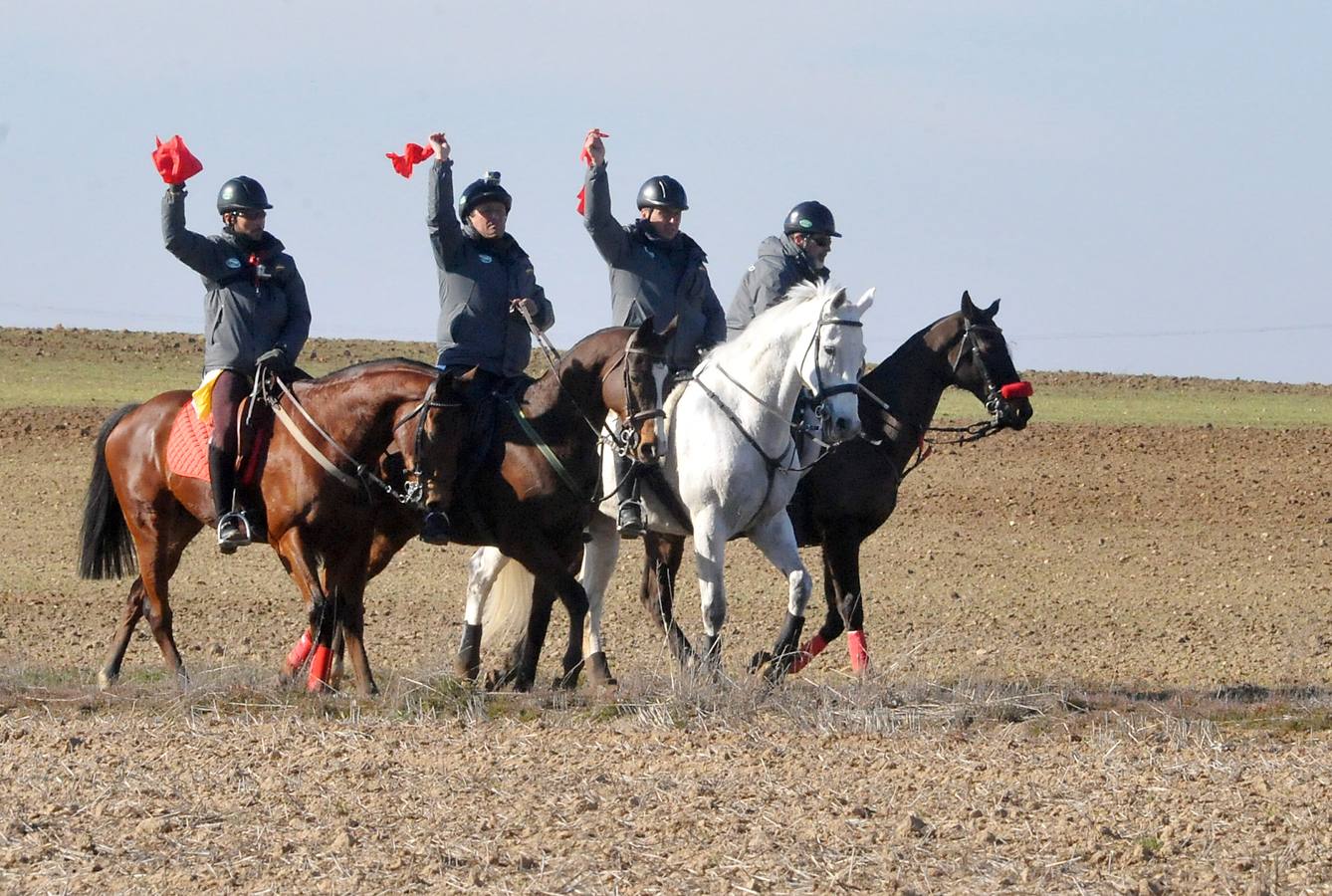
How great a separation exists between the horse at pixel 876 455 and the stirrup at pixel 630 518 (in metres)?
0.81

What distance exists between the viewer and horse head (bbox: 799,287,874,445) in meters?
9.92

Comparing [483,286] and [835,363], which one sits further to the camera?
[483,286]

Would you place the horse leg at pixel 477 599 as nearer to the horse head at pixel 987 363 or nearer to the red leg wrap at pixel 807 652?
the red leg wrap at pixel 807 652

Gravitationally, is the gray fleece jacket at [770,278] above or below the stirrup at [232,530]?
above

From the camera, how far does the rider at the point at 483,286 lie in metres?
10.3

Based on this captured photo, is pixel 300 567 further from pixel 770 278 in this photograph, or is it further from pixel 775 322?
pixel 770 278

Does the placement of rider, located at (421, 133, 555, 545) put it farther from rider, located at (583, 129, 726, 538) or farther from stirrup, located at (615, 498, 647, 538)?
stirrup, located at (615, 498, 647, 538)

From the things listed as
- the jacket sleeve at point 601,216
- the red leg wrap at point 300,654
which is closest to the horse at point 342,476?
the red leg wrap at point 300,654

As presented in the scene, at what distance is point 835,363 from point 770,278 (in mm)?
1701

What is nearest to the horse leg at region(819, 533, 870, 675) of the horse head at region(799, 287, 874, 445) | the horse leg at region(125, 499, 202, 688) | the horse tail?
the horse head at region(799, 287, 874, 445)

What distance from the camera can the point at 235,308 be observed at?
10273 millimetres

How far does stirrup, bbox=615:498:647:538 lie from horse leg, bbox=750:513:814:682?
0.75 meters

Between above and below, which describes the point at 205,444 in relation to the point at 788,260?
below

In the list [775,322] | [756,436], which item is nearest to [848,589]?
[756,436]
